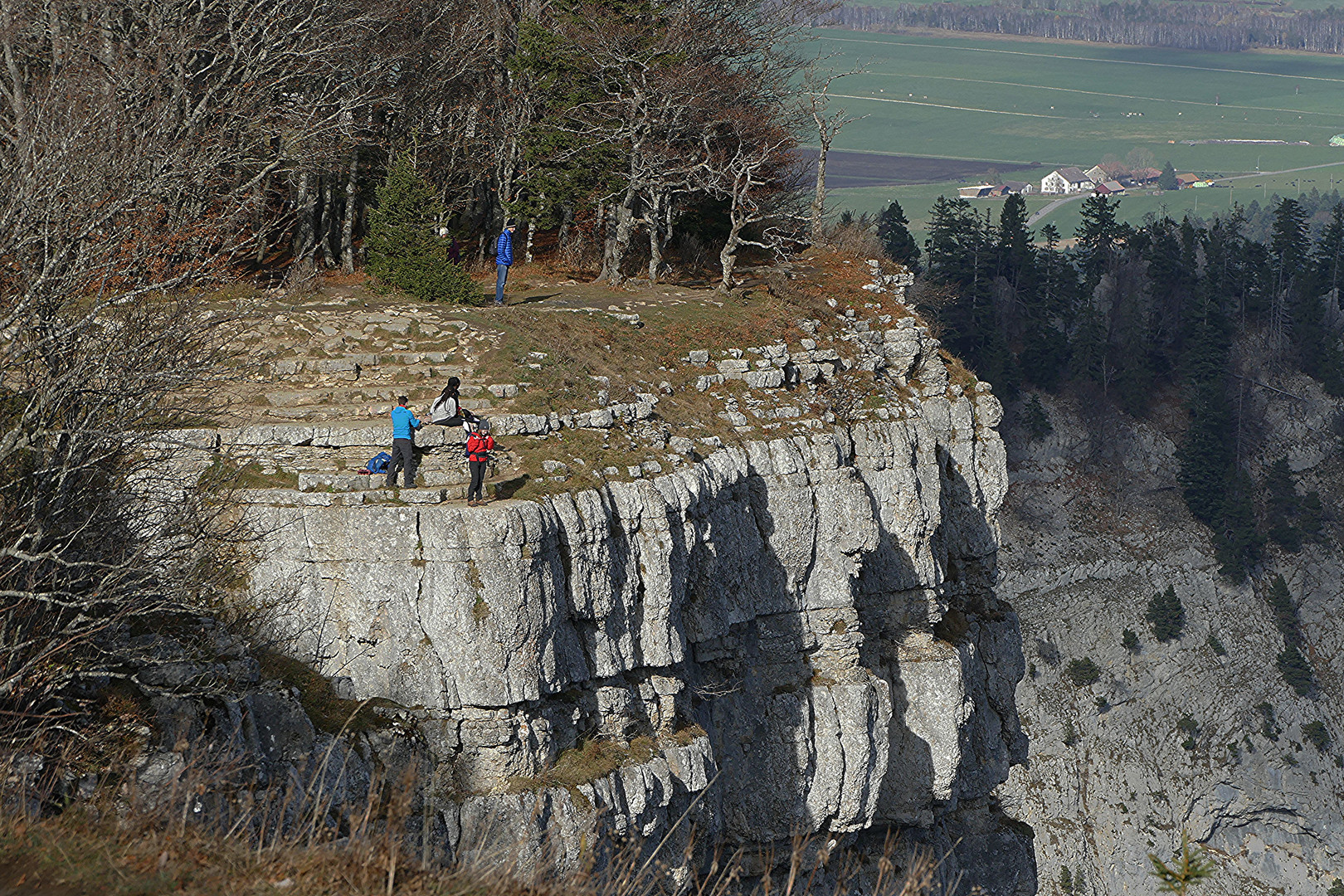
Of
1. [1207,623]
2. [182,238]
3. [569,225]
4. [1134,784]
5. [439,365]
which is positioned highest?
[569,225]

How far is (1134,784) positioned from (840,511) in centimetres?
6093

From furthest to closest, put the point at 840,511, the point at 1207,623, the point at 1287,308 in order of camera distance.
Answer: the point at 1287,308 < the point at 1207,623 < the point at 840,511

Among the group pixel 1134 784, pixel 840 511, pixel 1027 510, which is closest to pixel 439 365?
pixel 840 511

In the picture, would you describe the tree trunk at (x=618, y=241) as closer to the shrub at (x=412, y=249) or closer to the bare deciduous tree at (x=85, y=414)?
the shrub at (x=412, y=249)

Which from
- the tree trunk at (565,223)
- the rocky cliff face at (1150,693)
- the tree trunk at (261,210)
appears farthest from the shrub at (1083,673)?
the tree trunk at (261,210)

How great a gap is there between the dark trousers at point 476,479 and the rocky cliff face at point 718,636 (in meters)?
0.50

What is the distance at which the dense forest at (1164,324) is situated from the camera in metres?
112

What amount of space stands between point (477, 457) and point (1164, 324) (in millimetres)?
108408

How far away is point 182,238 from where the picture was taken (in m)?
37.3

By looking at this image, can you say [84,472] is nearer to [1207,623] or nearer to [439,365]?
[439,365]

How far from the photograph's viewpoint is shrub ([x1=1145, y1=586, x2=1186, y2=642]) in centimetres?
9881

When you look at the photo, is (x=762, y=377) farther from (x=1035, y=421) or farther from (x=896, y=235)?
(x=896, y=235)

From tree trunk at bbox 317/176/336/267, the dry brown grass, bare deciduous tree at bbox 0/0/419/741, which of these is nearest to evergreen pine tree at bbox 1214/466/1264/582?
tree trunk at bbox 317/176/336/267

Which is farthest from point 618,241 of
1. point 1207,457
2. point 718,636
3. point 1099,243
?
point 1099,243
